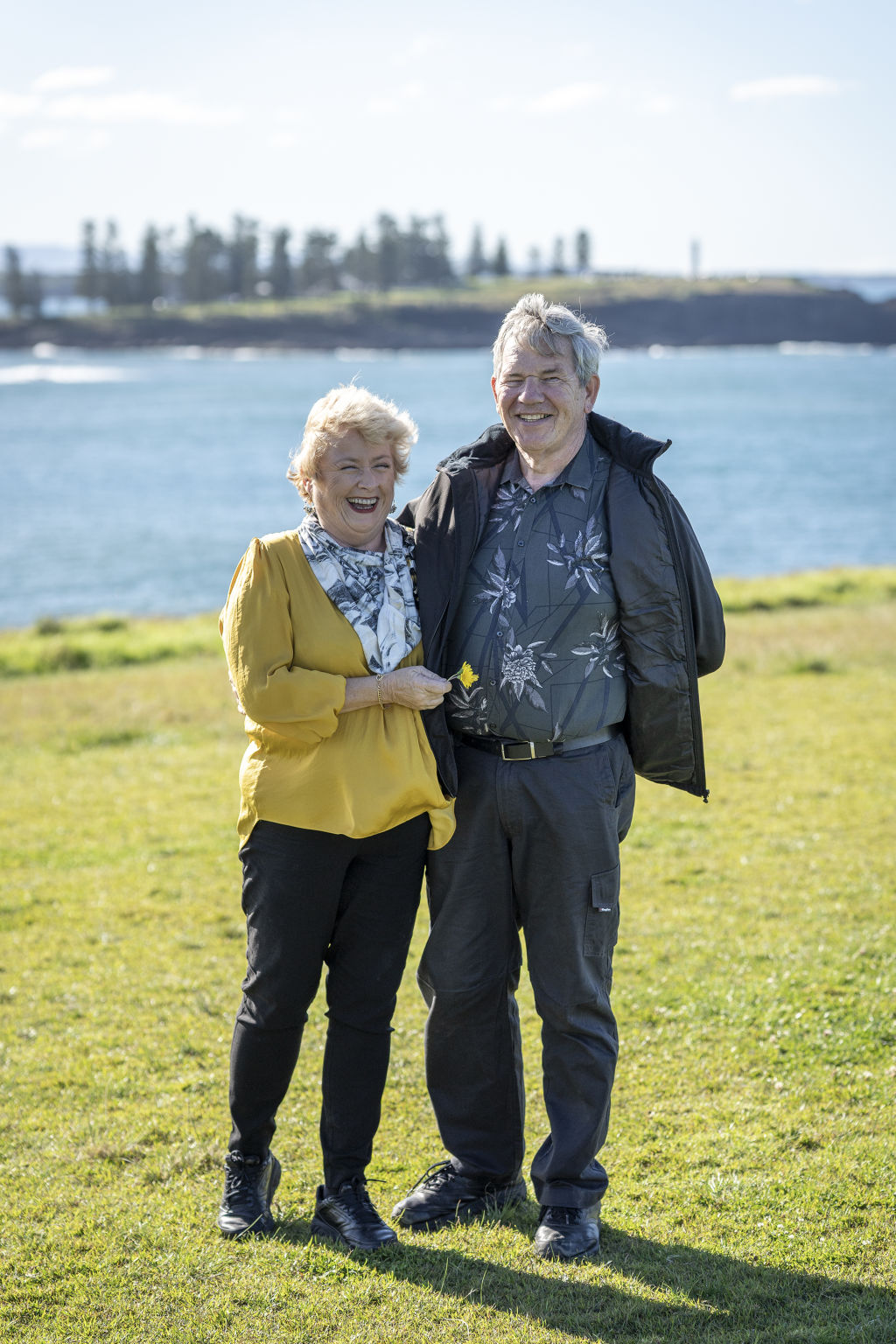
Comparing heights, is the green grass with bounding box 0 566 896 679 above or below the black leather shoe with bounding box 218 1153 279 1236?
below

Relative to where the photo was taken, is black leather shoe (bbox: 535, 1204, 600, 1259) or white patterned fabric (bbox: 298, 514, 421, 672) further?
black leather shoe (bbox: 535, 1204, 600, 1259)

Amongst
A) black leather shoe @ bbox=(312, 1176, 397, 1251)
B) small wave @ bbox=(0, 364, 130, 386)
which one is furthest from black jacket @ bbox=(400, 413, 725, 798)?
small wave @ bbox=(0, 364, 130, 386)

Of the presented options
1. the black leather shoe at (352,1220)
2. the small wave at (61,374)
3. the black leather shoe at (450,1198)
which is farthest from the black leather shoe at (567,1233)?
the small wave at (61,374)

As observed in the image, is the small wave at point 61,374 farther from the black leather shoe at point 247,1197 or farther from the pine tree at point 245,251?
the black leather shoe at point 247,1197

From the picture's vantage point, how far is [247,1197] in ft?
12.0

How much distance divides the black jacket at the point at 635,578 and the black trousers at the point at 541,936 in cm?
18

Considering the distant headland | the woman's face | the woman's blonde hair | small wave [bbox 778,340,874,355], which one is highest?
the distant headland

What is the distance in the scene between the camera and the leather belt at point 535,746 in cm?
353

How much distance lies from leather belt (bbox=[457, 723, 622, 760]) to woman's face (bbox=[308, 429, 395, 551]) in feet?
2.16

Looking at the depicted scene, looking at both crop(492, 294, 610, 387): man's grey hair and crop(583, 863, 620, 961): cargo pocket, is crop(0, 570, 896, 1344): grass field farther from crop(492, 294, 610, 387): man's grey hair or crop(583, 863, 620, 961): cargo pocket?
crop(492, 294, 610, 387): man's grey hair

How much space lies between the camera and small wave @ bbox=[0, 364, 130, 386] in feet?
368

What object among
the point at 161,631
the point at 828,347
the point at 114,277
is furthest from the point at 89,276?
the point at 161,631

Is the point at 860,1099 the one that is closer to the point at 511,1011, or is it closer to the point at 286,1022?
the point at 511,1011

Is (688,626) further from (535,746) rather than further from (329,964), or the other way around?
(329,964)
